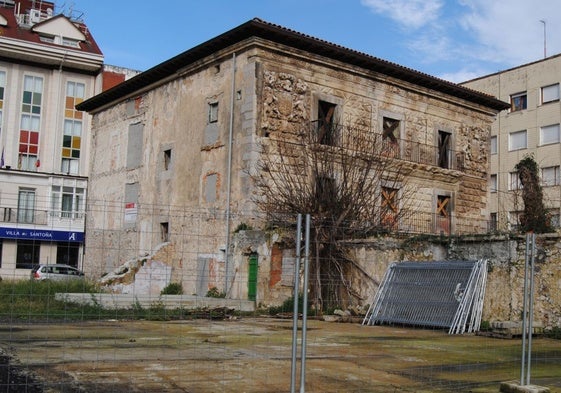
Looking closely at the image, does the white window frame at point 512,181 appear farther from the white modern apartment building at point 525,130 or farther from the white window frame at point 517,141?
the white window frame at point 517,141

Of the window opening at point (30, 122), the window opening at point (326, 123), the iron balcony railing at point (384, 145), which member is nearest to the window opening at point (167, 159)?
the window opening at point (326, 123)

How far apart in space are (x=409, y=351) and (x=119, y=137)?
2307 cm

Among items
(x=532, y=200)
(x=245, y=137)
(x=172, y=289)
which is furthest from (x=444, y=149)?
(x=172, y=289)

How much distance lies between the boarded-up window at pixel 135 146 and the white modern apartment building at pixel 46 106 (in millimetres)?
10648

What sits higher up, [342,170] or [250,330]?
[342,170]

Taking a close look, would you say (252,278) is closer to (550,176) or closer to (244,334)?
(244,334)

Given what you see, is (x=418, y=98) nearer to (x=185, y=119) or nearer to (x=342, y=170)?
(x=342, y=170)

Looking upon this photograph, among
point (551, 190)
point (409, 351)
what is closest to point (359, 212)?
point (409, 351)

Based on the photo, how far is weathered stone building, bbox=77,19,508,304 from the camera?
22500mm

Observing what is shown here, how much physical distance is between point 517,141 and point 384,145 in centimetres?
2355

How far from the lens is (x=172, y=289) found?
21.0m

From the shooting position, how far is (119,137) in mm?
31281

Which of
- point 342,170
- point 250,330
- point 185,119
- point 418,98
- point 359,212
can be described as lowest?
point 250,330

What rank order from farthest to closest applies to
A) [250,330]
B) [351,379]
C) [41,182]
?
[41,182]
[250,330]
[351,379]
